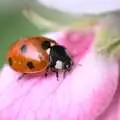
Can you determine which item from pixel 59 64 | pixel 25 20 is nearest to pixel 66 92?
pixel 59 64

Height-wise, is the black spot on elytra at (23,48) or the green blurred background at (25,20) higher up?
Answer: the green blurred background at (25,20)

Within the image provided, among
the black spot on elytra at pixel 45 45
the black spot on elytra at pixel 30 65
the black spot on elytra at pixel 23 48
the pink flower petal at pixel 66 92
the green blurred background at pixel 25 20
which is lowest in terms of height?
the pink flower petal at pixel 66 92

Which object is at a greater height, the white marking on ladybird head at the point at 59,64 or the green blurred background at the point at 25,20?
the green blurred background at the point at 25,20

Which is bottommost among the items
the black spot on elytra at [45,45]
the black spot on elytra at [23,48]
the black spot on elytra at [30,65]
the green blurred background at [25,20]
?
the black spot on elytra at [30,65]

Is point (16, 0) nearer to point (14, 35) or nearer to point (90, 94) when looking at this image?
point (14, 35)

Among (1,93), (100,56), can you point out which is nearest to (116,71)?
(100,56)
